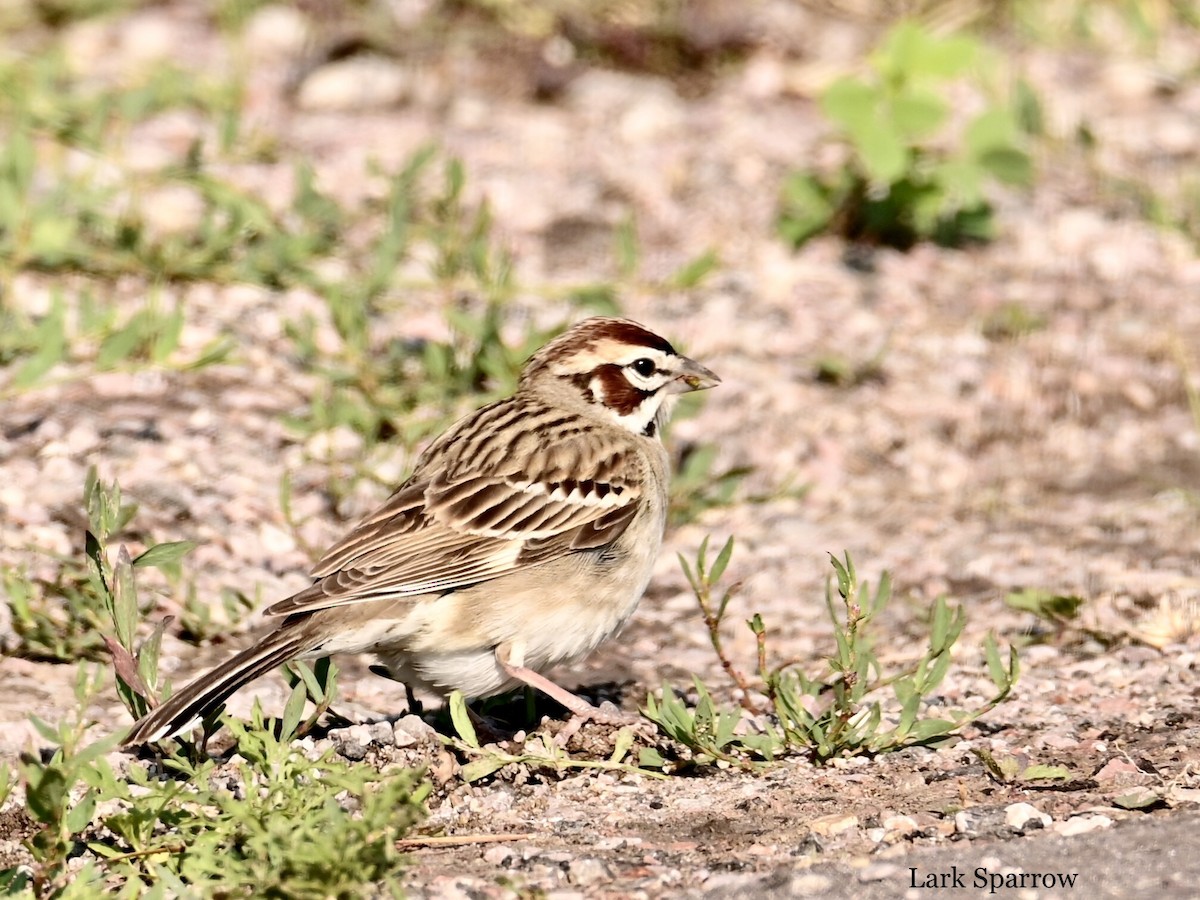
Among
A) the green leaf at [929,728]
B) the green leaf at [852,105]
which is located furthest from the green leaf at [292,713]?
the green leaf at [852,105]

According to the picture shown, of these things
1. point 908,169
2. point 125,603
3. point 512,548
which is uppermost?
point 908,169

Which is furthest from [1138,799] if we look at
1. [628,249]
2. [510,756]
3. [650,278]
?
[650,278]

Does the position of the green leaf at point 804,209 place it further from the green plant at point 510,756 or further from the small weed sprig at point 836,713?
the green plant at point 510,756

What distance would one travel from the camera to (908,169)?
28.2 feet

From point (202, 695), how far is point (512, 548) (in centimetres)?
113

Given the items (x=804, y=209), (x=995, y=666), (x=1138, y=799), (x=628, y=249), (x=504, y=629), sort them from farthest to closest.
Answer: (x=804, y=209), (x=628, y=249), (x=504, y=629), (x=995, y=666), (x=1138, y=799)

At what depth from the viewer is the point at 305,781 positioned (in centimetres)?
451

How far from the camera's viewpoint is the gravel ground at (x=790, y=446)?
173 inches

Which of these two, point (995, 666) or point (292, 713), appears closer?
point (292, 713)

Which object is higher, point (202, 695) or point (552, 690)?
point (202, 695)

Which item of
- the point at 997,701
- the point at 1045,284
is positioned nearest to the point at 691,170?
the point at 1045,284

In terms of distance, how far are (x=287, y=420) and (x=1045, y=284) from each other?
3.74 meters

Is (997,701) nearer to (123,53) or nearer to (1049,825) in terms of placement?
(1049,825)

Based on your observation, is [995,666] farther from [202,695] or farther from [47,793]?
[47,793]
